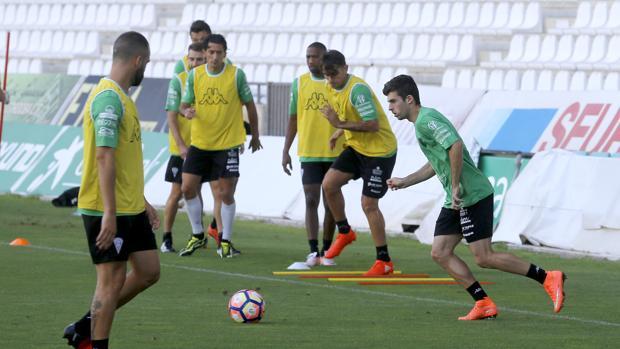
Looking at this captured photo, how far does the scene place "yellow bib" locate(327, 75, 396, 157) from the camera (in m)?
13.1

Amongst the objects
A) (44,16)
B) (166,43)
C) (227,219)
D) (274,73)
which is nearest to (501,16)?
(274,73)

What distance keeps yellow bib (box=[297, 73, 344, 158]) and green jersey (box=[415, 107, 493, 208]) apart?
3789 millimetres

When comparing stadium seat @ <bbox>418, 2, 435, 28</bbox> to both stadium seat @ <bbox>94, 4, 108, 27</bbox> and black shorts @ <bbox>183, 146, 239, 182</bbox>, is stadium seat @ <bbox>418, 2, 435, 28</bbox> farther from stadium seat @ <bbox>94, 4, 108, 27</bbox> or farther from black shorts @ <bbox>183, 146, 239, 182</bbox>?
black shorts @ <bbox>183, 146, 239, 182</bbox>

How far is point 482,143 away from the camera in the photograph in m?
17.7

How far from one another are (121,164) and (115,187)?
5.3 inches

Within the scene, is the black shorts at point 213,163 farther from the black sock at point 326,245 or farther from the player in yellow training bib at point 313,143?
the black sock at point 326,245

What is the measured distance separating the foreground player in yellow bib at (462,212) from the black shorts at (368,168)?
2942 mm

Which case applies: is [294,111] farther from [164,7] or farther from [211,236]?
[164,7]

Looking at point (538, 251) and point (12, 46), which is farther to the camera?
point (12, 46)

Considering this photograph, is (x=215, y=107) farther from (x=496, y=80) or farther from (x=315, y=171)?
(x=496, y=80)

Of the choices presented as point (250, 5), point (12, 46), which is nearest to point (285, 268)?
point (250, 5)

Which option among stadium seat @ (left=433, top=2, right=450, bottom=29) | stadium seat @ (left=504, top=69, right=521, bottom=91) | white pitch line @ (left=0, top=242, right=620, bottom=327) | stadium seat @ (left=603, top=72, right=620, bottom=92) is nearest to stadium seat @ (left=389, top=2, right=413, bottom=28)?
stadium seat @ (left=433, top=2, right=450, bottom=29)

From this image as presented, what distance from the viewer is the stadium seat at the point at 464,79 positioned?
79.9 feet

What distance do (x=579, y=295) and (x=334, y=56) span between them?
3.27 meters
